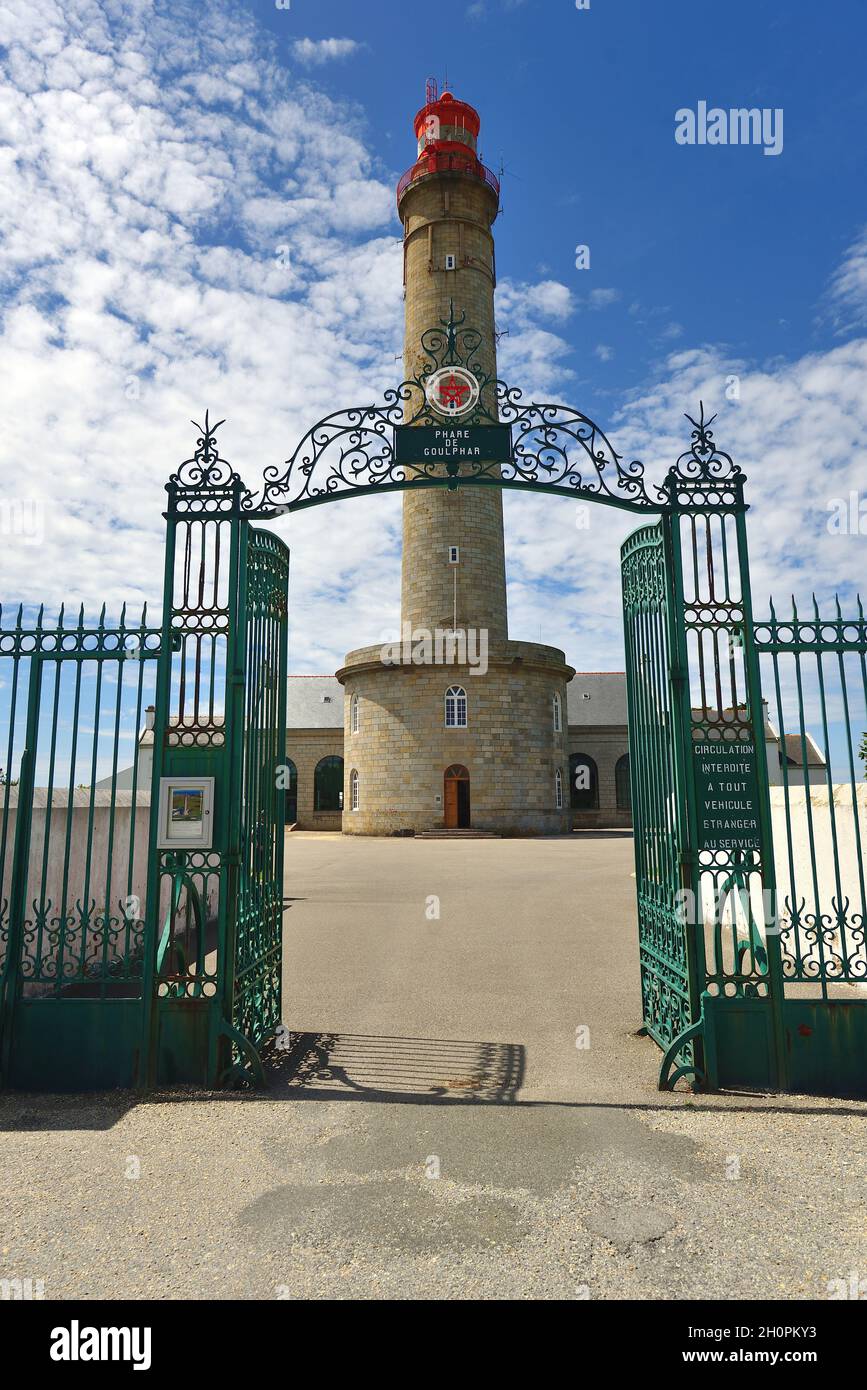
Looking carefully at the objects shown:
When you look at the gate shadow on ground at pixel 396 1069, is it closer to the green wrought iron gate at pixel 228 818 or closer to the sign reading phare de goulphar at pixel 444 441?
the green wrought iron gate at pixel 228 818

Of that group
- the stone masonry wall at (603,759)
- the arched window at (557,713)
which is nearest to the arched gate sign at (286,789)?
the arched window at (557,713)

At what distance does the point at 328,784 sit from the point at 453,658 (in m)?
13.1

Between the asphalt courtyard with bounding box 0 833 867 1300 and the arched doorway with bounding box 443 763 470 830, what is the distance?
22727mm

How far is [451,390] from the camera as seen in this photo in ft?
19.7

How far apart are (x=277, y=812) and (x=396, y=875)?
10.7m

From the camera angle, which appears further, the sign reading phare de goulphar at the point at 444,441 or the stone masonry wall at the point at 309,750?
the stone masonry wall at the point at 309,750

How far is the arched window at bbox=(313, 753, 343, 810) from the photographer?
129ft

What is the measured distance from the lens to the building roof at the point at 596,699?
40000 millimetres

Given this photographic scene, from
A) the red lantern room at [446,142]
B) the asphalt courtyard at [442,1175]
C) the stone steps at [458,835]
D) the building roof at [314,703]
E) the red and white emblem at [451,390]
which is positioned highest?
the red lantern room at [446,142]

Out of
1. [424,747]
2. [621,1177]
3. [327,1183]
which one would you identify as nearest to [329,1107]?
[327,1183]

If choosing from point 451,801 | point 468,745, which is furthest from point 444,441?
point 451,801

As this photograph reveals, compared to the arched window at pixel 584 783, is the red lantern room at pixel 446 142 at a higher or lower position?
higher

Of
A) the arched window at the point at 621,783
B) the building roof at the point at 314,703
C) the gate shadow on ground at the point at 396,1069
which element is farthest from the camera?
the building roof at the point at 314,703

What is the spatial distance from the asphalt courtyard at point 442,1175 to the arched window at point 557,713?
82.1 ft
